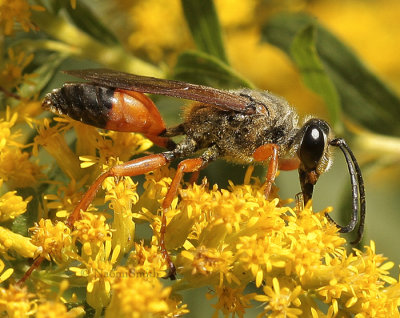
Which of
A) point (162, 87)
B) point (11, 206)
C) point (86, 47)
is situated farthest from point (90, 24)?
point (11, 206)

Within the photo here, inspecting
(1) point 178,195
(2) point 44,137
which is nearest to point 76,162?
(2) point 44,137

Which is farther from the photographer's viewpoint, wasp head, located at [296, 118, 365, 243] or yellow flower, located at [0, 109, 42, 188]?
wasp head, located at [296, 118, 365, 243]

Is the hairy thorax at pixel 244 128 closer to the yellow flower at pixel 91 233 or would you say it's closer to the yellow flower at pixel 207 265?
the yellow flower at pixel 207 265

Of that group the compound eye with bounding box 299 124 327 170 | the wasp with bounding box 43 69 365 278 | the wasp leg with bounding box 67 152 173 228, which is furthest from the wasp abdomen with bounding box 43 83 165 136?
the compound eye with bounding box 299 124 327 170

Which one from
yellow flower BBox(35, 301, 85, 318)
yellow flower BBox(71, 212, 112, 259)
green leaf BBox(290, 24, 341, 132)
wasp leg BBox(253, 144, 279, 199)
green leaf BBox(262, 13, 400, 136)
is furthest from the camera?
green leaf BBox(262, 13, 400, 136)

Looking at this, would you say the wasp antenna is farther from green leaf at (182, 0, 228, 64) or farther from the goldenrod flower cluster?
green leaf at (182, 0, 228, 64)

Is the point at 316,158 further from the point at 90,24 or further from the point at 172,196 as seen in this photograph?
the point at 90,24
